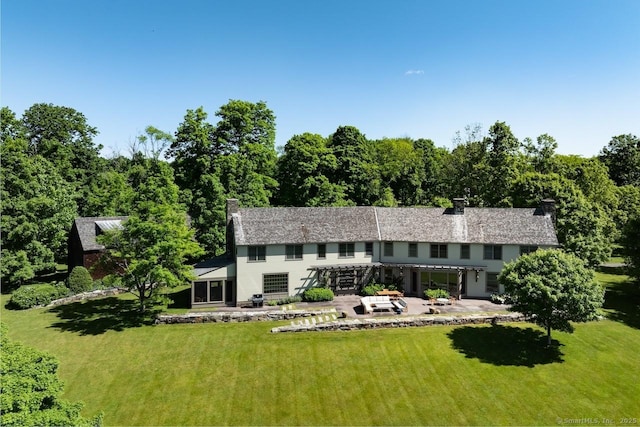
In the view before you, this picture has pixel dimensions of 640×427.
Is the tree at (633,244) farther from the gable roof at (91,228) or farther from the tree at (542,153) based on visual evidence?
the gable roof at (91,228)

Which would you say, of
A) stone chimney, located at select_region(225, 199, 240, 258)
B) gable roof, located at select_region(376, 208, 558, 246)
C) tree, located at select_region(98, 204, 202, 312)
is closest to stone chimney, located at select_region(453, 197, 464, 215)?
gable roof, located at select_region(376, 208, 558, 246)

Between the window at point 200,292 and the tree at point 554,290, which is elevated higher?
the tree at point 554,290

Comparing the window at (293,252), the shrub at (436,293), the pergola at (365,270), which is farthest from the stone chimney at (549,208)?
the window at (293,252)

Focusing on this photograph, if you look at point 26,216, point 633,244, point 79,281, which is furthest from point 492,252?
point 26,216

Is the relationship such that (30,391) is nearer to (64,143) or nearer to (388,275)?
(388,275)

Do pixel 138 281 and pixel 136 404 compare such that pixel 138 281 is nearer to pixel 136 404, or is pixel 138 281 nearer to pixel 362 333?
pixel 136 404

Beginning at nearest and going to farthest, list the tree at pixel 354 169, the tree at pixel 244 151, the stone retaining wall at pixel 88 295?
1. the stone retaining wall at pixel 88 295
2. the tree at pixel 244 151
3. the tree at pixel 354 169
